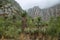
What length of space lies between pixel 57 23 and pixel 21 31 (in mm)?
903

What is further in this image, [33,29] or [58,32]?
[33,29]

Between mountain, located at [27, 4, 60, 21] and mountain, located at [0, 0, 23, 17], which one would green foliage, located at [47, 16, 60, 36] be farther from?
mountain, located at [0, 0, 23, 17]

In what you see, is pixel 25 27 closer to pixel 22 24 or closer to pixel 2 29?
pixel 22 24

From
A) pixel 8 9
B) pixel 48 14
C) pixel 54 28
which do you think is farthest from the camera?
pixel 48 14

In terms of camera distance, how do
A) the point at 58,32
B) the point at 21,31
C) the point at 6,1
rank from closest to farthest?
the point at 58,32 < the point at 21,31 < the point at 6,1

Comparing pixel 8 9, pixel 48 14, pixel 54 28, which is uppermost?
pixel 8 9

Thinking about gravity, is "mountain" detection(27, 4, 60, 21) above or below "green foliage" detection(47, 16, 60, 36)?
above

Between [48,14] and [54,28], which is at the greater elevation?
[48,14]

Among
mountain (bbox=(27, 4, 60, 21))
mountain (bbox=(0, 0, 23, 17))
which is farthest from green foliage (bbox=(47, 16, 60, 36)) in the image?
mountain (bbox=(0, 0, 23, 17))

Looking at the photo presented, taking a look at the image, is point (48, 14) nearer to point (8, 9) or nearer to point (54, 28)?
point (8, 9)

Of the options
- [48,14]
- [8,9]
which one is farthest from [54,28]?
[48,14]

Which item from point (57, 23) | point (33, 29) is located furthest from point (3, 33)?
point (57, 23)

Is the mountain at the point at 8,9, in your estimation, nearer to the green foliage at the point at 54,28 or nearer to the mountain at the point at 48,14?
the mountain at the point at 48,14

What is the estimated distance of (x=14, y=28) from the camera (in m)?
6.65
